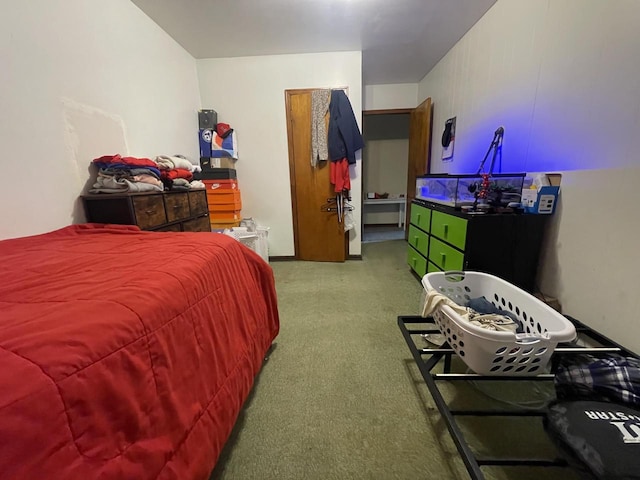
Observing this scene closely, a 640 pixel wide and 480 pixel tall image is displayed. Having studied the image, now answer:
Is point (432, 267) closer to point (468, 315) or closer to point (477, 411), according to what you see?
point (468, 315)

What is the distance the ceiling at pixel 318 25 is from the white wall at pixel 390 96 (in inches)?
32.9

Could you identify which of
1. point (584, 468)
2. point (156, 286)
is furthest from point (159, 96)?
point (584, 468)

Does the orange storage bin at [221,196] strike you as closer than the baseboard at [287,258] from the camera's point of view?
Yes

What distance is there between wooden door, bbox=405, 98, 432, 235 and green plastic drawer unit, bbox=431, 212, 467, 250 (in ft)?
5.85

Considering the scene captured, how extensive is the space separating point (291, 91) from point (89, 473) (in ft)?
10.6

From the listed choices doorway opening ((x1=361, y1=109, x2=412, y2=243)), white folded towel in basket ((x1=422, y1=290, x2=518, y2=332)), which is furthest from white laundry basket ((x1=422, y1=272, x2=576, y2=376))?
doorway opening ((x1=361, y1=109, x2=412, y2=243))

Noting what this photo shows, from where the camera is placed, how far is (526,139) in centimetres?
181

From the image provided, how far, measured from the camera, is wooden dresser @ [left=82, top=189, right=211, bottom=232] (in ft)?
4.92

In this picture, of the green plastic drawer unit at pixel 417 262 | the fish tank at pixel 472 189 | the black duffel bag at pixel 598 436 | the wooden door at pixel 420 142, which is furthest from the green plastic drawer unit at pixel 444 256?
the wooden door at pixel 420 142

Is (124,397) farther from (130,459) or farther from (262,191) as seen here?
(262,191)

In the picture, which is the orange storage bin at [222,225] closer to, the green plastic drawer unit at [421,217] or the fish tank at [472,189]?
the green plastic drawer unit at [421,217]

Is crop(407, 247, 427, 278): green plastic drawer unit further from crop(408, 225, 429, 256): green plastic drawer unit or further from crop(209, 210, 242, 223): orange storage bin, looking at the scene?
crop(209, 210, 242, 223): orange storage bin

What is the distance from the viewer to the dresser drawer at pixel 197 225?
200cm

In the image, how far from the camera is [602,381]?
2.66 feet
